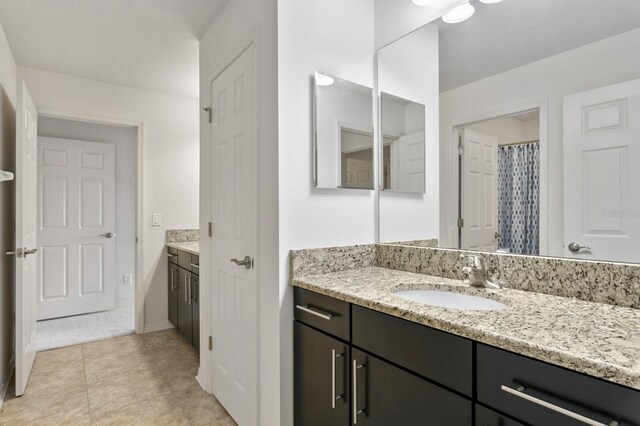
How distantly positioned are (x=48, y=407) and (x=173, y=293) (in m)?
1.35

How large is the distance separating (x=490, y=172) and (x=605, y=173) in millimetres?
390

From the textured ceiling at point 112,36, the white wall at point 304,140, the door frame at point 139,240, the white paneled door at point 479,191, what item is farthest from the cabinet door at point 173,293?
the white paneled door at point 479,191

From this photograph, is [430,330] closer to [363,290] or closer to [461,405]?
[461,405]

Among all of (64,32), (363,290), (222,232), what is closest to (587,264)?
(363,290)

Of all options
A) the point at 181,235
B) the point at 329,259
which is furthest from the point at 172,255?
the point at 329,259

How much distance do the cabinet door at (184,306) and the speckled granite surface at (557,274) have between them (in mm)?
2157

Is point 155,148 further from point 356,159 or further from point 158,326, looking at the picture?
point 356,159

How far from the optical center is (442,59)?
64.7 inches

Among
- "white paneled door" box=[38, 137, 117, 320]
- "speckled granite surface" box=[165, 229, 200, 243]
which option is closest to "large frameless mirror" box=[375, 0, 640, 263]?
"speckled granite surface" box=[165, 229, 200, 243]

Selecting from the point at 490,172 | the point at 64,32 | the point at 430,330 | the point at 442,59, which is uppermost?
the point at 64,32

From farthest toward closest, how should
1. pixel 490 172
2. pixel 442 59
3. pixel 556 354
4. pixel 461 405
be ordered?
1. pixel 442 59
2. pixel 490 172
3. pixel 461 405
4. pixel 556 354

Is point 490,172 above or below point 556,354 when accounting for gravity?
above

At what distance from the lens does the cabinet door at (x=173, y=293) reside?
10.8ft

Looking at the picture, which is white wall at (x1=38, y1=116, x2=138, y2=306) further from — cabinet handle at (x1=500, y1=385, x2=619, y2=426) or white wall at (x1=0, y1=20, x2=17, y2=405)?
cabinet handle at (x1=500, y1=385, x2=619, y2=426)
